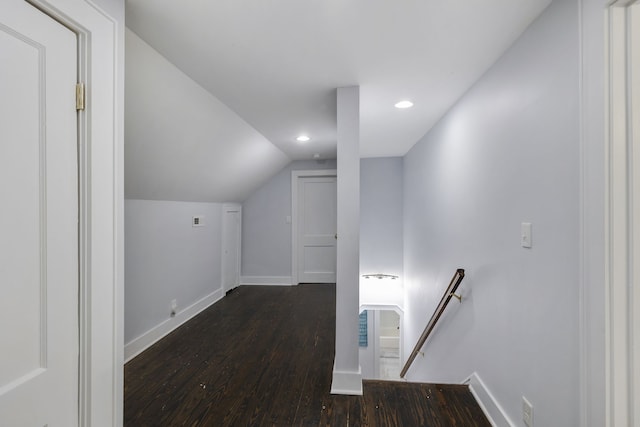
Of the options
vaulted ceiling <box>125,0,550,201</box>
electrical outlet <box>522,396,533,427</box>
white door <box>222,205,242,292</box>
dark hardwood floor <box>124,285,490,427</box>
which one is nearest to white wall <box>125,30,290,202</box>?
vaulted ceiling <box>125,0,550,201</box>

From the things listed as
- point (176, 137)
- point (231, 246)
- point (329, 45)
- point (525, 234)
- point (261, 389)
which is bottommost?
point (261, 389)

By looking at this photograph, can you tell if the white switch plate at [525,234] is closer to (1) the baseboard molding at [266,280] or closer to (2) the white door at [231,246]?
(2) the white door at [231,246]

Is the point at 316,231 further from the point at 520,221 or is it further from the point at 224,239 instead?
the point at 520,221

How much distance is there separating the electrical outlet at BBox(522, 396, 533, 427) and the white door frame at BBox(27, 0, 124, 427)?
1.83 meters

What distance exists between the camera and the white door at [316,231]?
540 centimetres

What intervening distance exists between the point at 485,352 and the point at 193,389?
77.9 inches

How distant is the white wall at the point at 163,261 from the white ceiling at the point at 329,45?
1.33 meters

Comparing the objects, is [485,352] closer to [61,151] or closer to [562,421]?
[562,421]

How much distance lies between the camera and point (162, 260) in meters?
3.08

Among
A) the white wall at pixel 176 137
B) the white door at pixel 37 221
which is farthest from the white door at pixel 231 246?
the white door at pixel 37 221

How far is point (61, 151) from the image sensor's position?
1.03m

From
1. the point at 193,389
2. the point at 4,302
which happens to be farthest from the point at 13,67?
the point at 193,389

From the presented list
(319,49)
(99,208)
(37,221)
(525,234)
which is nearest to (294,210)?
(319,49)

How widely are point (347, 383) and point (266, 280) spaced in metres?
3.42
